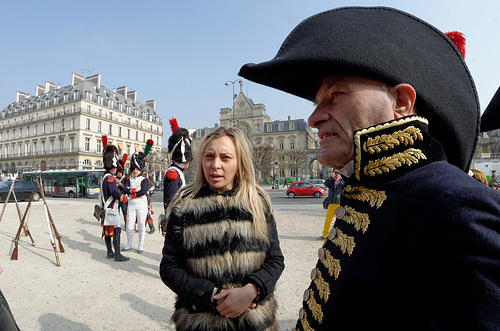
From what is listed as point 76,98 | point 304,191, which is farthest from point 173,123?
point 76,98

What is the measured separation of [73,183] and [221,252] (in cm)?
2895

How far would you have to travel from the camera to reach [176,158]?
189 inches

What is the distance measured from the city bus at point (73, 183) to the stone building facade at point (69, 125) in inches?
1072

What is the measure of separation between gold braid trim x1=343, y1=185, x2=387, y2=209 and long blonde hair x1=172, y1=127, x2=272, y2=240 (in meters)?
1.10

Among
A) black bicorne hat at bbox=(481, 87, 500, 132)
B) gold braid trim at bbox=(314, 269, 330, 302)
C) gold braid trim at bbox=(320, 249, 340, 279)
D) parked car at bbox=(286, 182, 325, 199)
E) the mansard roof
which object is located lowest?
parked car at bbox=(286, 182, 325, 199)

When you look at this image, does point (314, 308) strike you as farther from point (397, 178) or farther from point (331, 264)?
point (397, 178)

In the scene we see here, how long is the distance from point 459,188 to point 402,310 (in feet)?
1.00

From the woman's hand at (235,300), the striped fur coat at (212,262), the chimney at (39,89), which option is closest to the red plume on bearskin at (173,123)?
the striped fur coat at (212,262)

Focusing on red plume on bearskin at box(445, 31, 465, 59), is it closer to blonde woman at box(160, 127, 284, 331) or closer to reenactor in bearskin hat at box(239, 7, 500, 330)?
reenactor in bearskin hat at box(239, 7, 500, 330)

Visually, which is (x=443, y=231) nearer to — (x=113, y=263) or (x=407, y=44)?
(x=407, y=44)

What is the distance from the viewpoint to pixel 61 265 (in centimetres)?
526

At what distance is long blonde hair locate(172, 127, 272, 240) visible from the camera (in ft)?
6.54

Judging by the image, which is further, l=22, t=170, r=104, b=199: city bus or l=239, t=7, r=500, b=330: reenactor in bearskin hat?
l=22, t=170, r=104, b=199: city bus

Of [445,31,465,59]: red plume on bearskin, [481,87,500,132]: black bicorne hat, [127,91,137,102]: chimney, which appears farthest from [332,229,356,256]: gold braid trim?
[127,91,137,102]: chimney
